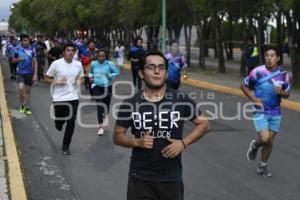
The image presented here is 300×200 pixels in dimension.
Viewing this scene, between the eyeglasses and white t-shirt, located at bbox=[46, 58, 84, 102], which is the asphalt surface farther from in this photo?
the eyeglasses

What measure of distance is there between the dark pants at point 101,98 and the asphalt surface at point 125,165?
1.29 feet

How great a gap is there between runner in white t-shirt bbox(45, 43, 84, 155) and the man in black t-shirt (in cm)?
523

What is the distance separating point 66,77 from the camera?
973cm

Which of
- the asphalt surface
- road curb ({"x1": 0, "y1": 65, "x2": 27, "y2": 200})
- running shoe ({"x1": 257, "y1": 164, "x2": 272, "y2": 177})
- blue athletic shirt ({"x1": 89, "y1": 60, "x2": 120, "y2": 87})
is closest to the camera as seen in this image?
road curb ({"x1": 0, "y1": 65, "x2": 27, "y2": 200})

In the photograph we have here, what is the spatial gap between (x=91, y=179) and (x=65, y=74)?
7.28ft

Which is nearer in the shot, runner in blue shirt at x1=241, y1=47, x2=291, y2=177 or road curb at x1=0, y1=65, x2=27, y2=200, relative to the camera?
road curb at x1=0, y1=65, x2=27, y2=200

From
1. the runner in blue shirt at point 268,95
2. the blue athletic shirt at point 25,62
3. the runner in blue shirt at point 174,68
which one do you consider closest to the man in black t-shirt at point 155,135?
the runner in blue shirt at point 268,95

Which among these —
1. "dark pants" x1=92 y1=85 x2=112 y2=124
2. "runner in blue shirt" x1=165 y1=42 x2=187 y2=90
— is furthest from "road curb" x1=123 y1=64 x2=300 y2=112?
"dark pants" x1=92 y1=85 x2=112 y2=124

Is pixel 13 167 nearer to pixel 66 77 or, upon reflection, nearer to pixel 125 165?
pixel 125 165

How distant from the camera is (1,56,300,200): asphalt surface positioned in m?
7.38

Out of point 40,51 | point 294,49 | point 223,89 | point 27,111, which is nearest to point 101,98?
point 27,111

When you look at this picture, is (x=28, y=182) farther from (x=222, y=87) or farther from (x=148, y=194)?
(x=222, y=87)

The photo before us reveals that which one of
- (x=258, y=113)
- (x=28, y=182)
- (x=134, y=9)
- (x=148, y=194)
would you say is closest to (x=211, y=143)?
(x=258, y=113)

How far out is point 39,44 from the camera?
24078 mm
